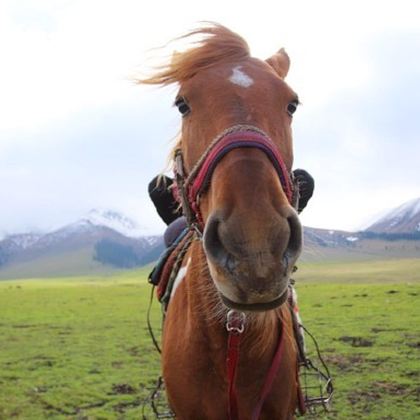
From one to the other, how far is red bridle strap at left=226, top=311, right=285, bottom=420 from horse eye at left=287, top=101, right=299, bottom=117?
1.30m

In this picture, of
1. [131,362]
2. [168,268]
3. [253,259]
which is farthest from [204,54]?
[131,362]

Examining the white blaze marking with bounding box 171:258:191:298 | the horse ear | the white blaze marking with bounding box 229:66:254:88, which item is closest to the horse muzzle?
Result: the white blaze marking with bounding box 229:66:254:88

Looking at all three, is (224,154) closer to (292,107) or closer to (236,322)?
(292,107)

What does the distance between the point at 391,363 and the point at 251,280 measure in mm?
10387

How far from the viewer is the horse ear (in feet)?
12.2

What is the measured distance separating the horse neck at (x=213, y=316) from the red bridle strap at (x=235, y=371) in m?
0.07

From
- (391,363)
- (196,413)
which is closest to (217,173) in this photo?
(196,413)

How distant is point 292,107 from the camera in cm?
317

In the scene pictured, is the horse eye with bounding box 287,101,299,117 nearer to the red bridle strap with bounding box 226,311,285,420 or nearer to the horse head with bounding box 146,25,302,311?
the horse head with bounding box 146,25,302,311

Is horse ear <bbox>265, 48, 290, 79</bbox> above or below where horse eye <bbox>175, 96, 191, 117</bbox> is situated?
above

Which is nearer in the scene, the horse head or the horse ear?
the horse head

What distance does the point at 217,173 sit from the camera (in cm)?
258

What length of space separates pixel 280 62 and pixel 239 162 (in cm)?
163

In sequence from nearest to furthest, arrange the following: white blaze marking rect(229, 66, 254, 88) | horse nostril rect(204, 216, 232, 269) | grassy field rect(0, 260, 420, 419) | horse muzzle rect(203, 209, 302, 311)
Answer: horse muzzle rect(203, 209, 302, 311) → horse nostril rect(204, 216, 232, 269) → white blaze marking rect(229, 66, 254, 88) → grassy field rect(0, 260, 420, 419)
